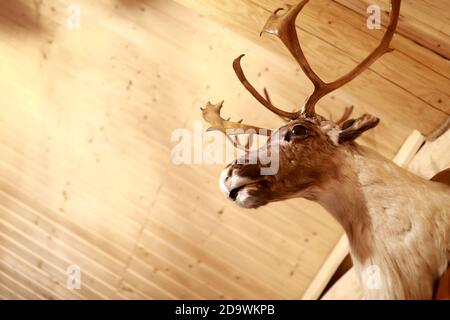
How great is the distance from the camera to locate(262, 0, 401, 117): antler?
76.4 inches

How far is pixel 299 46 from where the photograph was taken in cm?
205

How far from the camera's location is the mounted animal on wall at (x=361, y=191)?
68.8 inches

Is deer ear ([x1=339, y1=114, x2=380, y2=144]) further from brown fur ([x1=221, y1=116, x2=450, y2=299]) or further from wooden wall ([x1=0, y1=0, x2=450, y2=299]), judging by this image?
wooden wall ([x1=0, y1=0, x2=450, y2=299])

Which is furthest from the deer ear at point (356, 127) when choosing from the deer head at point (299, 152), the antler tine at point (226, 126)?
the antler tine at point (226, 126)

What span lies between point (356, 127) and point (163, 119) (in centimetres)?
182

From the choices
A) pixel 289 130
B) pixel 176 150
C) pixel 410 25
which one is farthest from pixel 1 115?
pixel 410 25

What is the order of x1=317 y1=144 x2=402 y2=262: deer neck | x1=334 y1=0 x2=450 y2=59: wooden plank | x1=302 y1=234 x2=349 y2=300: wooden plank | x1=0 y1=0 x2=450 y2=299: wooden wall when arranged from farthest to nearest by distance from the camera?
1. x1=302 y1=234 x2=349 y2=300: wooden plank
2. x1=0 y1=0 x2=450 y2=299: wooden wall
3. x1=334 y1=0 x2=450 y2=59: wooden plank
4. x1=317 y1=144 x2=402 y2=262: deer neck

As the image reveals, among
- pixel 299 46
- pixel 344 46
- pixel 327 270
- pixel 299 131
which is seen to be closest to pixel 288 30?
pixel 299 46

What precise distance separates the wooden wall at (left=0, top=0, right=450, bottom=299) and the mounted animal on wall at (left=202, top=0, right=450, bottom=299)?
52cm

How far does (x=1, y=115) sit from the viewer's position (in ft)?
13.2

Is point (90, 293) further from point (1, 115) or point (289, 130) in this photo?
point (289, 130)

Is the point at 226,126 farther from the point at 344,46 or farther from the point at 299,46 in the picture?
the point at 344,46

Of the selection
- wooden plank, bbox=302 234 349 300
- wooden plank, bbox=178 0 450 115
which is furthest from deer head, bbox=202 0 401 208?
wooden plank, bbox=302 234 349 300
